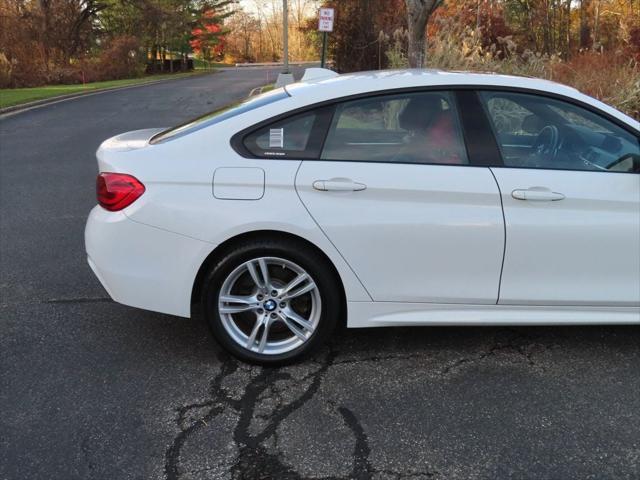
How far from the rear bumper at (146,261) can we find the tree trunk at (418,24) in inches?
278

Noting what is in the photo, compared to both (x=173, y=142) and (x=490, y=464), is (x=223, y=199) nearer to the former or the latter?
(x=173, y=142)

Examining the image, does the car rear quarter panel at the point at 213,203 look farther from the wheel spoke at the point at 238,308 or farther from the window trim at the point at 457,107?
the wheel spoke at the point at 238,308

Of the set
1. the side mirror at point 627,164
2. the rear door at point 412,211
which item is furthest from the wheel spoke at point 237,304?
the side mirror at point 627,164

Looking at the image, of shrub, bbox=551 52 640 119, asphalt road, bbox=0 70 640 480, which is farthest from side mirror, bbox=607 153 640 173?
shrub, bbox=551 52 640 119

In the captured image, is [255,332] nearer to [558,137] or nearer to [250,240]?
[250,240]

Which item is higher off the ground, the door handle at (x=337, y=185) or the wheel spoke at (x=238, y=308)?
the door handle at (x=337, y=185)

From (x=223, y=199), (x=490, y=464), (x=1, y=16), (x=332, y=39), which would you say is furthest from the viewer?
(x=1, y=16)

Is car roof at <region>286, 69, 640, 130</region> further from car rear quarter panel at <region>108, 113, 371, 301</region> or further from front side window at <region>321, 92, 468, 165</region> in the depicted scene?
car rear quarter panel at <region>108, 113, 371, 301</region>

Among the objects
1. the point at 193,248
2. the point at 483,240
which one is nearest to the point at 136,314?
the point at 193,248

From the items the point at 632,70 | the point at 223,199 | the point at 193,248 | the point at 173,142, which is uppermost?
the point at 632,70

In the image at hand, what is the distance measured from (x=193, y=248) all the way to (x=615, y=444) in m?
2.26

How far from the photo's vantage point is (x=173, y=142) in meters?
3.41

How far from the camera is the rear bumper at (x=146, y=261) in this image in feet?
10.7

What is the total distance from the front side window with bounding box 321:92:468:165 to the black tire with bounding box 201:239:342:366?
0.55 m
